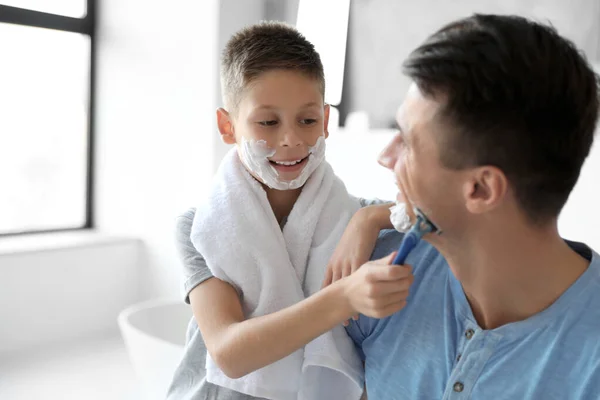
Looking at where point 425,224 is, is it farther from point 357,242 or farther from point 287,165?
point 287,165

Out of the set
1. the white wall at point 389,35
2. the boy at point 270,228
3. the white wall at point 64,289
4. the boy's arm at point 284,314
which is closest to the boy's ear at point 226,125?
the boy at point 270,228

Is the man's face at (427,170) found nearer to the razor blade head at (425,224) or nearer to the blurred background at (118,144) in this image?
the razor blade head at (425,224)

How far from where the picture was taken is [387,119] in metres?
2.13

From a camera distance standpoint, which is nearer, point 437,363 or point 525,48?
point 525,48

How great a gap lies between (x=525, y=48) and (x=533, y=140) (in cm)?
11

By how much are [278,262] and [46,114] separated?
2.20 metres

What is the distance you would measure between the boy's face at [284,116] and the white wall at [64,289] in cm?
174

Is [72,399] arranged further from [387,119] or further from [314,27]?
[314,27]

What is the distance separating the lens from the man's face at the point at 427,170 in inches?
32.9

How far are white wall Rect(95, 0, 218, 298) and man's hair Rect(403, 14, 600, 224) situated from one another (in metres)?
1.77

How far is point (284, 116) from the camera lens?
1.07 metres

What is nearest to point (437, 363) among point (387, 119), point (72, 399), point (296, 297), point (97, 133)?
point (296, 297)

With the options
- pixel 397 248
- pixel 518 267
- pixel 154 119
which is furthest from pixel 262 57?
pixel 154 119

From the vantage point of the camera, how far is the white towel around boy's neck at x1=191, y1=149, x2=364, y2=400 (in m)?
1.06
